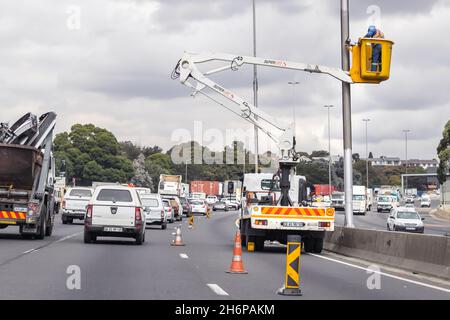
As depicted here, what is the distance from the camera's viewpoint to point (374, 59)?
23156 mm

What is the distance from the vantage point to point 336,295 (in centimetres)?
1386

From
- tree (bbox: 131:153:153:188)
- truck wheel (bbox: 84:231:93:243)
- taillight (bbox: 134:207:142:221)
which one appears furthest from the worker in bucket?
tree (bbox: 131:153:153:188)

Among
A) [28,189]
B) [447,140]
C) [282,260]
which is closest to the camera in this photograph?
[282,260]

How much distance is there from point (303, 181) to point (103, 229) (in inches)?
247

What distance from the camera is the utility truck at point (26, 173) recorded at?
88.9 feet

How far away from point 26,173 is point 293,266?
15.6 meters

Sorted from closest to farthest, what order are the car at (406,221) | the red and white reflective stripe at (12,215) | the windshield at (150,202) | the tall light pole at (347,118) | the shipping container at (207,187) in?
the tall light pole at (347,118) → the red and white reflective stripe at (12,215) → the windshield at (150,202) → the car at (406,221) → the shipping container at (207,187)

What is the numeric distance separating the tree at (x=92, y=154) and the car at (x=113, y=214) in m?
91.8

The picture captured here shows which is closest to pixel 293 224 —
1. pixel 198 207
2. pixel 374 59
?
pixel 374 59

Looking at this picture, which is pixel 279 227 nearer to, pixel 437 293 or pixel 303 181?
pixel 303 181

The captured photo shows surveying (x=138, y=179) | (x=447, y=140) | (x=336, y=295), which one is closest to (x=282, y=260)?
(x=336, y=295)

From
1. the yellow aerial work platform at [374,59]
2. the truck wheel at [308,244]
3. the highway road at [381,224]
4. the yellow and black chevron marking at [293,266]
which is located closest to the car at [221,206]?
the highway road at [381,224]

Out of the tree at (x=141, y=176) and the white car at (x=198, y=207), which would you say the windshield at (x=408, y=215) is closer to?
the white car at (x=198, y=207)

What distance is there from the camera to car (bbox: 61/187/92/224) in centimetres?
4269
